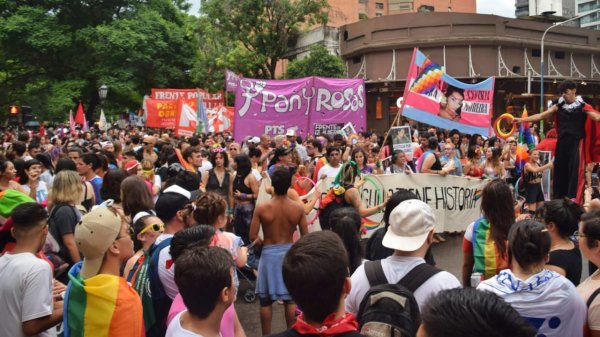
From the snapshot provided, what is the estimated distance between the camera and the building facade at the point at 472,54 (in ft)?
103

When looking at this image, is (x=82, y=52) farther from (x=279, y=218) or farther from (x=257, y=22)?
(x=279, y=218)

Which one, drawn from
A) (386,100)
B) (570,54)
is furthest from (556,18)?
(386,100)

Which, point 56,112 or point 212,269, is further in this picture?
point 56,112

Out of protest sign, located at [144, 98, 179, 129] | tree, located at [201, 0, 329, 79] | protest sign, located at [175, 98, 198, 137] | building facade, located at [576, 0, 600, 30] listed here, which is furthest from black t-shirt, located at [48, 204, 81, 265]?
building facade, located at [576, 0, 600, 30]

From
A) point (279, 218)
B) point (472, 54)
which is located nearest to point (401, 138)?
point (279, 218)

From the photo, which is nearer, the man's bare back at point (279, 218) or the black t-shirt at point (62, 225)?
the black t-shirt at point (62, 225)

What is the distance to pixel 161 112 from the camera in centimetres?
1972

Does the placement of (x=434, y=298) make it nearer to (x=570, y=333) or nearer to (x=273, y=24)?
(x=570, y=333)

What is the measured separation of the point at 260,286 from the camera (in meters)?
5.21

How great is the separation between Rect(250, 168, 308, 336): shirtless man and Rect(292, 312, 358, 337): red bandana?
9.64ft

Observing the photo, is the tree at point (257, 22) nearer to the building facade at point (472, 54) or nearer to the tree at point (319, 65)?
the tree at point (319, 65)

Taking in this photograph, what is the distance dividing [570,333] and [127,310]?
2.26m

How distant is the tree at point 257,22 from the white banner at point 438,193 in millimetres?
24427

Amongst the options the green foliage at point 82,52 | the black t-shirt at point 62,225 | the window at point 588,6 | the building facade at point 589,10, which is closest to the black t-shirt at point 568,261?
the black t-shirt at point 62,225
